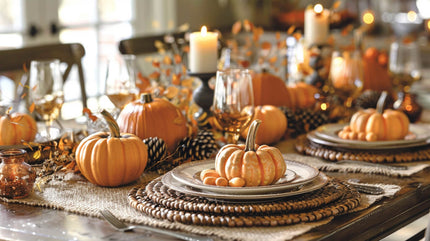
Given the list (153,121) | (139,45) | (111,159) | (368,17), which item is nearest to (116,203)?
(111,159)

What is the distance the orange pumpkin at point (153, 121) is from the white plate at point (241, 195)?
0.93 feet

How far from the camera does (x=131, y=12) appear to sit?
424 centimetres

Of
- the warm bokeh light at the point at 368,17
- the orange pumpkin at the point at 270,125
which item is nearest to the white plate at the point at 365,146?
the orange pumpkin at the point at 270,125

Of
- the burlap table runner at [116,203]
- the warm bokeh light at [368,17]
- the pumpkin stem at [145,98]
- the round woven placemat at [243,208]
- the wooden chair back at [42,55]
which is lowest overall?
the burlap table runner at [116,203]

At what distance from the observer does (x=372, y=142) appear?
1324mm

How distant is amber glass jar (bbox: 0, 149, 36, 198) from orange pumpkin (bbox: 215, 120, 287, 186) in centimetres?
33

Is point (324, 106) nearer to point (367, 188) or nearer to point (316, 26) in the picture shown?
point (316, 26)

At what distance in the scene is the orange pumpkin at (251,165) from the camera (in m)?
0.97

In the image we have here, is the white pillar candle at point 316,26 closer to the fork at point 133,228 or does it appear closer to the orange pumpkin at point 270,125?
the orange pumpkin at point 270,125

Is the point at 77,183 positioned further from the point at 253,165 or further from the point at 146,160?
the point at 253,165

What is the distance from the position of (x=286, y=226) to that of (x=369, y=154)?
49 centimetres

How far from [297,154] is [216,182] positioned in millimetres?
450

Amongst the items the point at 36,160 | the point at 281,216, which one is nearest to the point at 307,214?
the point at 281,216

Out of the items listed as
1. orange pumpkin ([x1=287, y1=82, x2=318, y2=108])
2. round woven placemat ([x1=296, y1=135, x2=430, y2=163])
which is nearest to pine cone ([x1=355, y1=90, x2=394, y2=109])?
orange pumpkin ([x1=287, y1=82, x2=318, y2=108])
